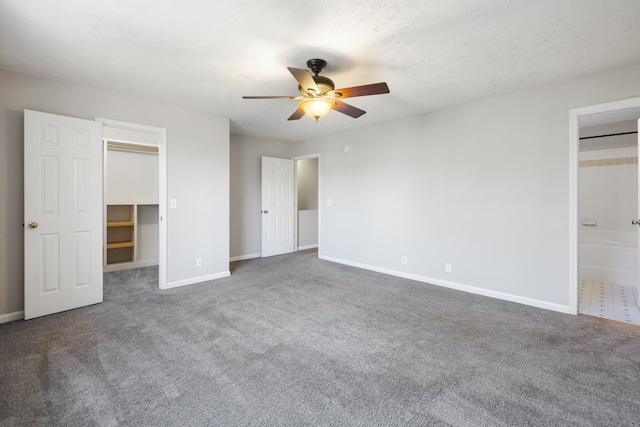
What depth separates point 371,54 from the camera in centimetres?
249

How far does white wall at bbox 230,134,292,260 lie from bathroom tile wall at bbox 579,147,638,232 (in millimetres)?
5753

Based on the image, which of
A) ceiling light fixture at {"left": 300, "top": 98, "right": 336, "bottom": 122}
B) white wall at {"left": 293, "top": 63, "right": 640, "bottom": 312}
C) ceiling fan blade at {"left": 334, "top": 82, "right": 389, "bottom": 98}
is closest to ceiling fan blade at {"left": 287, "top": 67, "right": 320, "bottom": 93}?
ceiling light fixture at {"left": 300, "top": 98, "right": 336, "bottom": 122}

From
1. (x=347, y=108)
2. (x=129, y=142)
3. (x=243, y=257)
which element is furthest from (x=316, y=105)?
(x=243, y=257)

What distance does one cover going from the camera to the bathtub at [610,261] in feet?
12.9

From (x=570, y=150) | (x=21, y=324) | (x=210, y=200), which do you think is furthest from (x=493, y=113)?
(x=21, y=324)

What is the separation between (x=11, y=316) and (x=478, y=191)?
5140mm

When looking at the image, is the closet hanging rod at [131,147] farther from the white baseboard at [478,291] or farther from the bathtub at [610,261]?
the bathtub at [610,261]

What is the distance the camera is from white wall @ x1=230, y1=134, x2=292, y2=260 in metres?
5.64

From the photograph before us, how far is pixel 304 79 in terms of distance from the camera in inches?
90.7

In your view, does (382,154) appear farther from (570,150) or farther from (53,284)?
(53,284)

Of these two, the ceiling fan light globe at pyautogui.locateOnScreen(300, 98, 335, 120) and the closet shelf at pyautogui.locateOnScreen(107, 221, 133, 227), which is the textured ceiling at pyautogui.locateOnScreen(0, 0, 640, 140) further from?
the closet shelf at pyautogui.locateOnScreen(107, 221, 133, 227)

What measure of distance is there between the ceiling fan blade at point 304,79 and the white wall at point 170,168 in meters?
2.23

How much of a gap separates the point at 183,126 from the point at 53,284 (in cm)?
228

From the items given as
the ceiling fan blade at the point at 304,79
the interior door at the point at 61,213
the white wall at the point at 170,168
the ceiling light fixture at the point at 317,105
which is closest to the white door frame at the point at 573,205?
the ceiling light fixture at the point at 317,105
